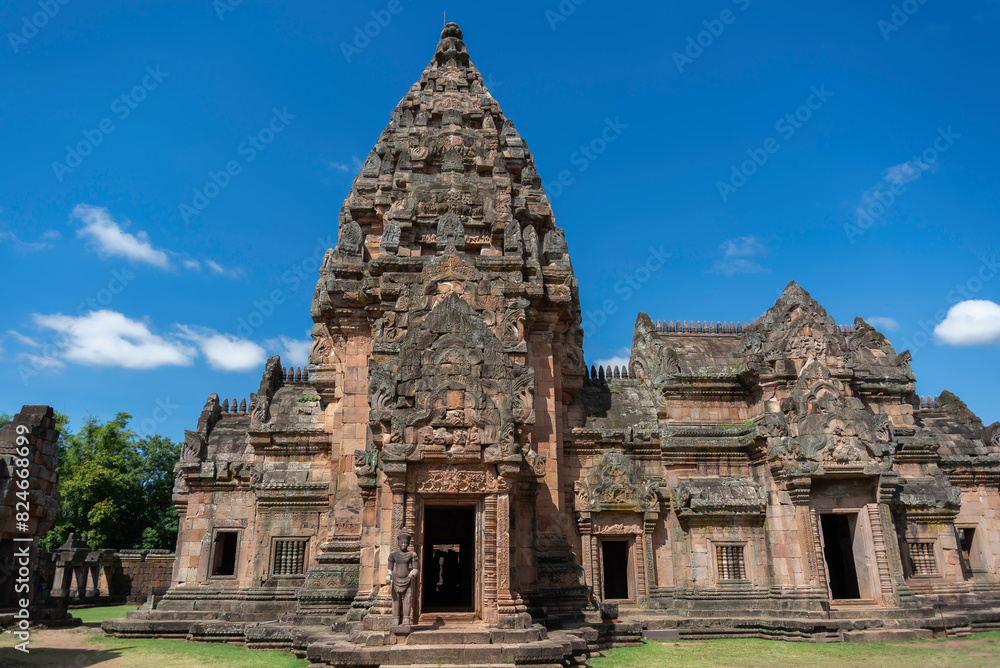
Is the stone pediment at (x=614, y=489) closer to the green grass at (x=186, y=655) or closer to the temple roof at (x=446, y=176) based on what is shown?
the temple roof at (x=446, y=176)

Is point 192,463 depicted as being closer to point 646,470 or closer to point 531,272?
point 531,272

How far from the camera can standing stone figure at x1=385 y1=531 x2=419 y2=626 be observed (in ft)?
33.9

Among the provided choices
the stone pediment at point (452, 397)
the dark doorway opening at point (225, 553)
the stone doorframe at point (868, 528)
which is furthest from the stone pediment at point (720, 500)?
the dark doorway opening at point (225, 553)

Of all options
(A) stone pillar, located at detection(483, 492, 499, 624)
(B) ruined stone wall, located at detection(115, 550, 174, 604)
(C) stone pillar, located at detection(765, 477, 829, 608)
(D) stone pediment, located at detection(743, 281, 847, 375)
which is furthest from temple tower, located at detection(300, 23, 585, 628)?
(B) ruined stone wall, located at detection(115, 550, 174, 604)

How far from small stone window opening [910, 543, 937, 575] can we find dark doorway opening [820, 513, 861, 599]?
1.74m

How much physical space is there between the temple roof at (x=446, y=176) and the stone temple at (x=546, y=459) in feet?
0.28

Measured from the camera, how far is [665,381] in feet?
62.8

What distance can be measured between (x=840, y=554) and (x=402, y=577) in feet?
51.1

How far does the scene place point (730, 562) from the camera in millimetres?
17344

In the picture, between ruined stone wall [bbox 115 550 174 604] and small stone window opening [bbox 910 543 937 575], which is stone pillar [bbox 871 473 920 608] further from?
ruined stone wall [bbox 115 550 174 604]

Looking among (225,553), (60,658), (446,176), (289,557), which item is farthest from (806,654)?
(225,553)

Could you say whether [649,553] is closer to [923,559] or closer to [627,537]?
[627,537]

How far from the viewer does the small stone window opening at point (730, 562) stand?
1727 cm

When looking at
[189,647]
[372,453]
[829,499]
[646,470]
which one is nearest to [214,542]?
[189,647]
